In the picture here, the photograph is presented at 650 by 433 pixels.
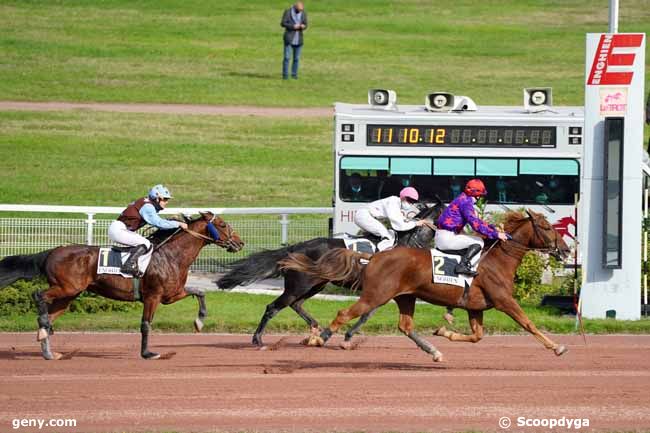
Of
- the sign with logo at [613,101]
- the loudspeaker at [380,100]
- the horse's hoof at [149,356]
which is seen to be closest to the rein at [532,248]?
the sign with logo at [613,101]

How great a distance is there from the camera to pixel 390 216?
14234 mm

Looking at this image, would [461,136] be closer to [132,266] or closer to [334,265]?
[334,265]

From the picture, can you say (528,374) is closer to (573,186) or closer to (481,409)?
(481,409)

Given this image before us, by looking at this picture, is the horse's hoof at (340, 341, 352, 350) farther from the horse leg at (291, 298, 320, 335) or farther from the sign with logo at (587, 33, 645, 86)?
the sign with logo at (587, 33, 645, 86)

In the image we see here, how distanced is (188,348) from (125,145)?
15.9 meters

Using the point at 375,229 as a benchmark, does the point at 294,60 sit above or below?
above

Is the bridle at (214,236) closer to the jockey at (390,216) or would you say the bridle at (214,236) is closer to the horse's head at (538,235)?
the jockey at (390,216)

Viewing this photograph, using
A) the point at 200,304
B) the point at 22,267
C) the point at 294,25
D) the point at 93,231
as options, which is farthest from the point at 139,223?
the point at 294,25

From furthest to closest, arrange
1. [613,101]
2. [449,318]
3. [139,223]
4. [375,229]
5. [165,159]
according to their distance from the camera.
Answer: [165,159], [613,101], [449,318], [375,229], [139,223]

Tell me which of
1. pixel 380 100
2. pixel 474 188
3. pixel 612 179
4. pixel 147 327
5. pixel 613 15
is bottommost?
pixel 147 327

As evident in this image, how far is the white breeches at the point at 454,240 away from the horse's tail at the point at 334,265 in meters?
0.73

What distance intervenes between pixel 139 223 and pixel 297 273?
5.97ft

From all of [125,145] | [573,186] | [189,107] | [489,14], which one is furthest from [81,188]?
[489,14]

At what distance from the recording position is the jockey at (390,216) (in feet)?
46.4
